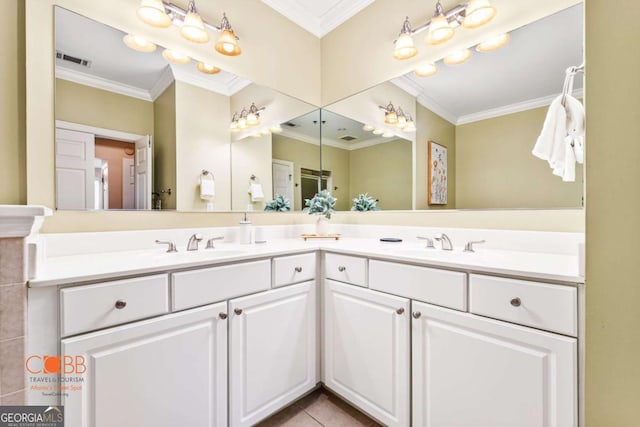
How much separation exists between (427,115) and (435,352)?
139 cm

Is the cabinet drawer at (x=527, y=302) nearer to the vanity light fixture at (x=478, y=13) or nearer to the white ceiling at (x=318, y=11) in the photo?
the vanity light fixture at (x=478, y=13)

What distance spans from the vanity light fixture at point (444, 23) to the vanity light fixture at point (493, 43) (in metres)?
0.10

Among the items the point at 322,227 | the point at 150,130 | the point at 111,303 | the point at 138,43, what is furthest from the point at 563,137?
the point at 138,43

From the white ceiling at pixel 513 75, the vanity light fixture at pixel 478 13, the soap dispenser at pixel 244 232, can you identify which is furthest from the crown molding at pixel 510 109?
the soap dispenser at pixel 244 232

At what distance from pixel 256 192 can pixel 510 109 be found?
5.30ft

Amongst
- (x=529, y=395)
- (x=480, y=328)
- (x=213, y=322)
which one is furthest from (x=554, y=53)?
(x=213, y=322)

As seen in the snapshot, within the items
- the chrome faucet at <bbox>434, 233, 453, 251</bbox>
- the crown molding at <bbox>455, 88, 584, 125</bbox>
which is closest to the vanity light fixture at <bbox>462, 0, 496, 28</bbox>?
the crown molding at <bbox>455, 88, 584, 125</bbox>

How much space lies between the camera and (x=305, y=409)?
1.46 m

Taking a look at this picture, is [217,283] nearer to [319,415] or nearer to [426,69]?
[319,415]

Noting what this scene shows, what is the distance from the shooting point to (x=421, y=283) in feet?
3.76

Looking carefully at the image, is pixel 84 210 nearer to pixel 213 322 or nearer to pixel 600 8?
pixel 213 322

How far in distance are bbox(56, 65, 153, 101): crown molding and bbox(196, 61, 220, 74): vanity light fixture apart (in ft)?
1.26

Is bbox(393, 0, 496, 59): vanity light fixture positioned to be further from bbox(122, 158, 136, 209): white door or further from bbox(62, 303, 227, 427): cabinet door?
bbox(62, 303, 227, 427): cabinet door

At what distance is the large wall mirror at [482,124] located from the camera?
1299mm
